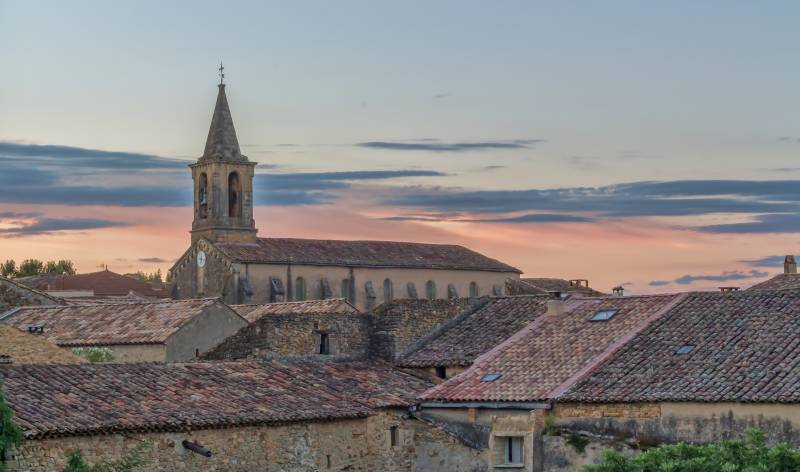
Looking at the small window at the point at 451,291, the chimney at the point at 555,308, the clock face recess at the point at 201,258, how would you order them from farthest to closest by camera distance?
1. the small window at the point at 451,291
2. the clock face recess at the point at 201,258
3. the chimney at the point at 555,308

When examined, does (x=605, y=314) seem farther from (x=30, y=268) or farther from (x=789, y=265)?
(x=30, y=268)

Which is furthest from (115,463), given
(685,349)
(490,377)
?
(685,349)

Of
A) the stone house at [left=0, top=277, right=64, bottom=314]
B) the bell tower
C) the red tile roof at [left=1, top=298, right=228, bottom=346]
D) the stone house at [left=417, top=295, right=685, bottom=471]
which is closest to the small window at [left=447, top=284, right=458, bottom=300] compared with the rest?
the bell tower

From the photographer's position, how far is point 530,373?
32156 mm

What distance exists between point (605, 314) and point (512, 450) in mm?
5308

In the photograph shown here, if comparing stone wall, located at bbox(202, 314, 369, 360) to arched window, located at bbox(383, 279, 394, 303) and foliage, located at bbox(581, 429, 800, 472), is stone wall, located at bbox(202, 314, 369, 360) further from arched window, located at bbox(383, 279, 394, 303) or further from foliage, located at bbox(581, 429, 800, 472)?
arched window, located at bbox(383, 279, 394, 303)

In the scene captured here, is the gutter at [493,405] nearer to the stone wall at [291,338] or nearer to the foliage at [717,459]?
the stone wall at [291,338]

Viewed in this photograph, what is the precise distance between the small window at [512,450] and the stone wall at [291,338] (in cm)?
656

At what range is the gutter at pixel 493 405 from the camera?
30484mm

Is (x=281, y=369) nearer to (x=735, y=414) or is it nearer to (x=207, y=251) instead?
(x=735, y=414)

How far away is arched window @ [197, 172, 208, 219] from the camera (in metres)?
88.5

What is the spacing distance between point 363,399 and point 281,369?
224 centimetres

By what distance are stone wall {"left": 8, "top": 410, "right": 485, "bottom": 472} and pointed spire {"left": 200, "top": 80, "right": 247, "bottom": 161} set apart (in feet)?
188

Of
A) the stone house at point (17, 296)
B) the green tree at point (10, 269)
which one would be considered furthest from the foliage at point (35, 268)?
the stone house at point (17, 296)
